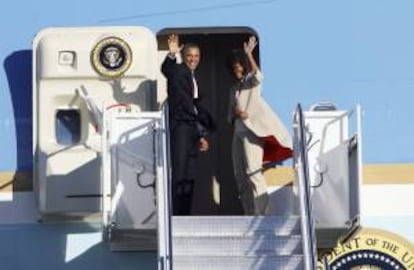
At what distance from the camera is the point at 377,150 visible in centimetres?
1153

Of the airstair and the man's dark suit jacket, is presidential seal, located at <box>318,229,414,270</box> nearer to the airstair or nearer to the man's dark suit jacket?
the airstair

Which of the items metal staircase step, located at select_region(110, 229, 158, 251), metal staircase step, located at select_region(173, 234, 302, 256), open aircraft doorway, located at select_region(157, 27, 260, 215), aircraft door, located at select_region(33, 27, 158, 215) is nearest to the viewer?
metal staircase step, located at select_region(173, 234, 302, 256)

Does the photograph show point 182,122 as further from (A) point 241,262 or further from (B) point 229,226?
(A) point 241,262

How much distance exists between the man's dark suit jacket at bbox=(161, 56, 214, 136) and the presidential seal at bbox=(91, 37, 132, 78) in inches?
31.1

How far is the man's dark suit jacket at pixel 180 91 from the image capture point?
35.0 ft

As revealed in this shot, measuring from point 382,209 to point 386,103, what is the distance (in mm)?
901

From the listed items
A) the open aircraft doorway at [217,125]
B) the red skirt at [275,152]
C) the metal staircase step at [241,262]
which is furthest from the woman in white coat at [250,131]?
the open aircraft doorway at [217,125]

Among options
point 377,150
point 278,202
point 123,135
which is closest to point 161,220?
point 123,135

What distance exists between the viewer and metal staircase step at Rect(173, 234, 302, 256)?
1002cm

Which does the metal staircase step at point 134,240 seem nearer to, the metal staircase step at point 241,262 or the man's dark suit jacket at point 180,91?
the metal staircase step at point 241,262

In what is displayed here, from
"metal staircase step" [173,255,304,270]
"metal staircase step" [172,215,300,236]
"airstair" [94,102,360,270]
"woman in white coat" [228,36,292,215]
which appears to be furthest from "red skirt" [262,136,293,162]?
"metal staircase step" [173,255,304,270]

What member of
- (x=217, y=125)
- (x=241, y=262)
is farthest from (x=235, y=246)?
(x=217, y=125)

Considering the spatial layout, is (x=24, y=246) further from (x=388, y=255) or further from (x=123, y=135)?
(x=388, y=255)

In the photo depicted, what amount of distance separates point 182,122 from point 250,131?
0.53 meters
